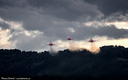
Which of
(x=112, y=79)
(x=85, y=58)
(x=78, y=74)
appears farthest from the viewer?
(x=85, y=58)

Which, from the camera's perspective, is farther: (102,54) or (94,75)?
(102,54)

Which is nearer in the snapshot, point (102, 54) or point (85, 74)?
point (85, 74)

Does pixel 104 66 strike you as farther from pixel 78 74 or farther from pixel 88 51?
pixel 88 51

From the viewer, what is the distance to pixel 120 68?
525 ft

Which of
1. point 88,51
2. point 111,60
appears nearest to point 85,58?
point 88,51

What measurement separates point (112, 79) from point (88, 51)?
35.4 m

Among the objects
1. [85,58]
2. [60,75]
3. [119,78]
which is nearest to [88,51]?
[85,58]

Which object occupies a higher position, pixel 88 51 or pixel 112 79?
pixel 88 51

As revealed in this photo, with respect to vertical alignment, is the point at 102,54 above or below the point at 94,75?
above

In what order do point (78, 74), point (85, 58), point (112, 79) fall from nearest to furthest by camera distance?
point (112, 79), point (78, 74), point (85, 58)

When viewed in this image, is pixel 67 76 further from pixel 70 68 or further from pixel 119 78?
pixel 119 78

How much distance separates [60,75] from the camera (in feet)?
573

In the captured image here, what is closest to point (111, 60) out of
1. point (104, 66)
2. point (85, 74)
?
point (104, 66)

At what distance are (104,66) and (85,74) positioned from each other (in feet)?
35.8
